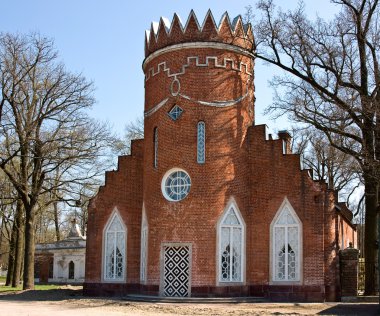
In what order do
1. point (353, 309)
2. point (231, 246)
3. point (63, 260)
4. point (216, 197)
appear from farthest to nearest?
point (63, 260) → point (216, 197) → point (231, 246) → point (353, 309)

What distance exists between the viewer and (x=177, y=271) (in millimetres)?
22984

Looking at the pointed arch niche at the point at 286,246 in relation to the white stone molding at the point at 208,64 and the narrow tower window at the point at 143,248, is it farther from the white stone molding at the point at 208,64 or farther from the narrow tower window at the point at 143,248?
the white stone molding at the point at 208,64

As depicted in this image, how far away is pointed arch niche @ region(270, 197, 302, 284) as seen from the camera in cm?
2255

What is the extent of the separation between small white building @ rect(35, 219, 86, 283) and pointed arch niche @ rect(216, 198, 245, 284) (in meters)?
30.6

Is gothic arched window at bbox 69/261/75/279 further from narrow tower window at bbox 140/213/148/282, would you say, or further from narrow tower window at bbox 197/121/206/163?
narrow tower window at bbox 197/121/206/163

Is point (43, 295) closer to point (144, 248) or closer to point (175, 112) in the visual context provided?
point (144, 248)

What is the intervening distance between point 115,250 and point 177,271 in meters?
3.91

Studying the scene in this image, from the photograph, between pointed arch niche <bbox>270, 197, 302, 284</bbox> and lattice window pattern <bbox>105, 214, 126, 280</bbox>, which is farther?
lattice window pattern <bbox>105, 214, 126, 280</bbox>

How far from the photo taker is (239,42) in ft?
80.9

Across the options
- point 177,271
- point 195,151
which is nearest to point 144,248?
point 177,271

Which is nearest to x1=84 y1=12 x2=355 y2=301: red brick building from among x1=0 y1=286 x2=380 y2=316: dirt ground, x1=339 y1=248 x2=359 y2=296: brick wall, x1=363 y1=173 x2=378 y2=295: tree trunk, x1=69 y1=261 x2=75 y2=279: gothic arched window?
x1=339 y1=248 x2=359 y2=296: brick wall

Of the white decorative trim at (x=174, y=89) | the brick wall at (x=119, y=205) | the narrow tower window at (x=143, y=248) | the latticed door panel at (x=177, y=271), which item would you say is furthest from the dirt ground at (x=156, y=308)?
the white decorative trim at (x=174, y=89)

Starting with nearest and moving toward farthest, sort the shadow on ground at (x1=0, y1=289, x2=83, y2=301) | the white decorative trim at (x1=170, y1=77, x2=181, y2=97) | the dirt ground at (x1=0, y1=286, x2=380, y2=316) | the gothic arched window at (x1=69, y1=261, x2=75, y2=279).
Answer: the dirt ground at (x1=0, y1=286, x2=380, y2=316), the shadow on ground at (x1=0, y1=289, x2=83, y2=301), the white decorative trim at (x1=170, y1=77, x2=181, y2=97), the gothic arched window at (x1=69, y1=261, x2=75, y2=279)

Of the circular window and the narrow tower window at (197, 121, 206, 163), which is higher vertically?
the narrow tower window at (197, 121, 206, 163)
